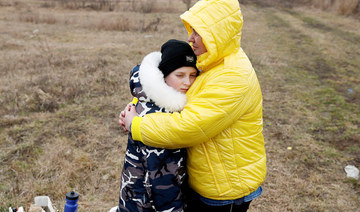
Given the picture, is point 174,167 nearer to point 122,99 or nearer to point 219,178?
point 219,178

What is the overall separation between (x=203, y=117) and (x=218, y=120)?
87 mm

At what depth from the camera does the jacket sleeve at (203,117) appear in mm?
1584

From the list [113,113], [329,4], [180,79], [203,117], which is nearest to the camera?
[203,117]

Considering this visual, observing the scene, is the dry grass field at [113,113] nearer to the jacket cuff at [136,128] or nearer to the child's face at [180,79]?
the jacket cuff at [136,128]

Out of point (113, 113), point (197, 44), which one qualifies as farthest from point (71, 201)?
point (113, 113)

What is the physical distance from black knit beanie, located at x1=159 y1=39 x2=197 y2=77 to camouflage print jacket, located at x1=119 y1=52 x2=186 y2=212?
0.06 metres

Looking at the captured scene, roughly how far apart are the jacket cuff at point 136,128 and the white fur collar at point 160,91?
15 centimetres

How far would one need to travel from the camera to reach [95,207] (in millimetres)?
3518

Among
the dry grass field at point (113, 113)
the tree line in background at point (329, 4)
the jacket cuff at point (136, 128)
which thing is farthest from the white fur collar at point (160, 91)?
the tree line in background at point (329, 4)

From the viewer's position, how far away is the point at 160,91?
1689mm

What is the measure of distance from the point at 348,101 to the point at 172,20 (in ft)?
36.1

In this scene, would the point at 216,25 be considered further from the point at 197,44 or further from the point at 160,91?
the point at 160,91

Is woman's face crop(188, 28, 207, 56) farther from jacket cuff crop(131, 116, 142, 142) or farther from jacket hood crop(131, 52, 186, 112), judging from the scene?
jacket cuff crop(131, 116, 142, 142)

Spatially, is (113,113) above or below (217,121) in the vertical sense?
below
